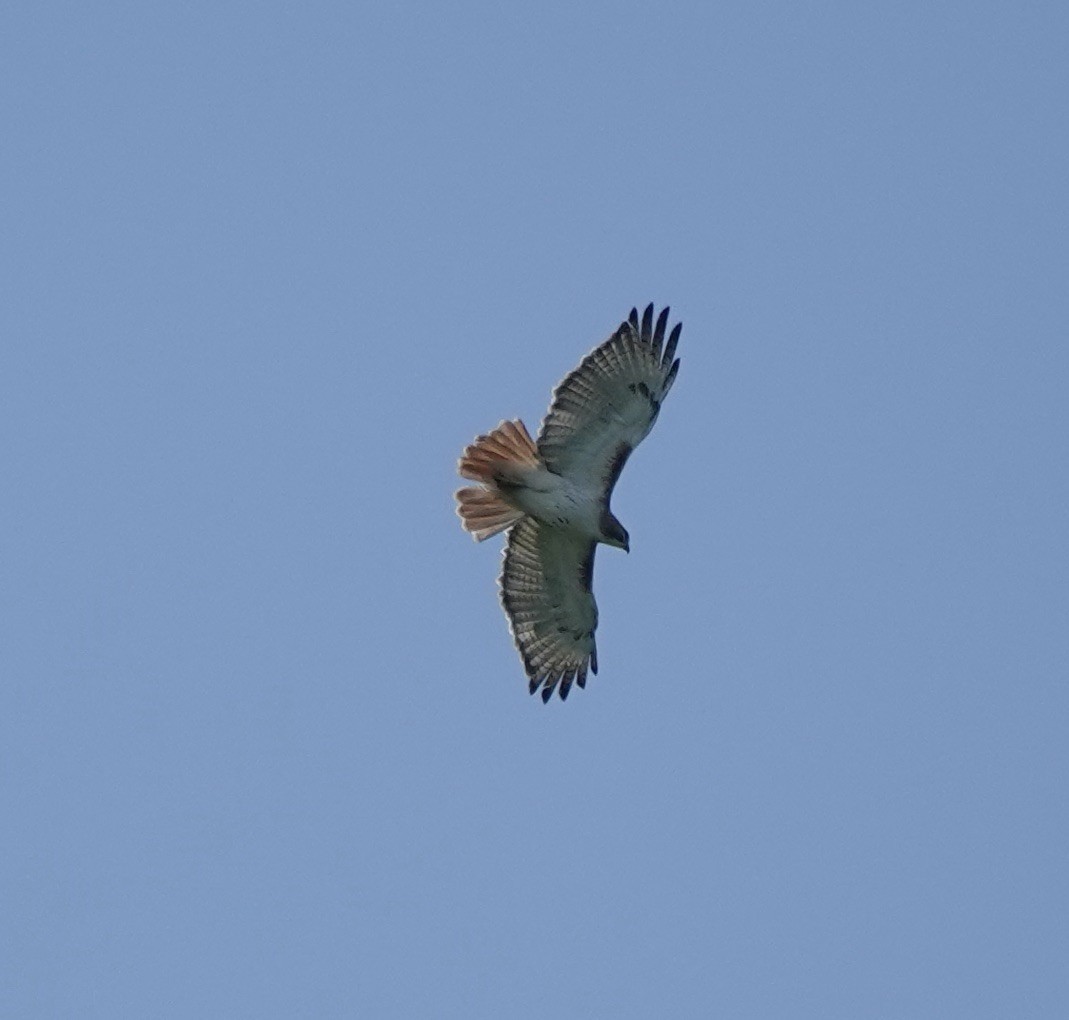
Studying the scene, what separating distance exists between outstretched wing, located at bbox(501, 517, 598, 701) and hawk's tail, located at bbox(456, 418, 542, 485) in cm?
66

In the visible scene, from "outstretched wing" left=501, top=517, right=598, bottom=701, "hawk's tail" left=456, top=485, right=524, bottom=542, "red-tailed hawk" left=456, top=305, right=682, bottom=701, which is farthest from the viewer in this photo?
"outstretched wing" left=501, top=517, right=598, bottom=701

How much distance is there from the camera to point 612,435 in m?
15.9

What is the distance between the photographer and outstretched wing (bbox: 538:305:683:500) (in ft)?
51.9

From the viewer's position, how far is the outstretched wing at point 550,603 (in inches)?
653

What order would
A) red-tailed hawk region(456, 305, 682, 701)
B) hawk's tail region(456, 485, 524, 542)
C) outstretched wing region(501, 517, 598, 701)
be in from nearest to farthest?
red-tailed hawk region(456, 305, 682, 701) < hawk's tail region(456, 485, 524, 542) < outstretched wing region(501, 517, 598, 701)

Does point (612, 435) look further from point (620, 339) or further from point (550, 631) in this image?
point (550, 631)

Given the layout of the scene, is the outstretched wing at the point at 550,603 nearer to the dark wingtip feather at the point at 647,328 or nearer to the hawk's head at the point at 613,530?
the hawk's head at the point at 613,530

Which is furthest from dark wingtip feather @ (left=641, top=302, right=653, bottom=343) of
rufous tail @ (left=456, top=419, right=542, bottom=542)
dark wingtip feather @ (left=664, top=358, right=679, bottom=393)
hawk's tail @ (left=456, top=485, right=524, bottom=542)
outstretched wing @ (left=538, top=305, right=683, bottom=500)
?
hawk's tail @ (left=456, top=485, right=524, bottom=542)

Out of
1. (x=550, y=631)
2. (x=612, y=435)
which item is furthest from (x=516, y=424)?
(x=550, y=631)

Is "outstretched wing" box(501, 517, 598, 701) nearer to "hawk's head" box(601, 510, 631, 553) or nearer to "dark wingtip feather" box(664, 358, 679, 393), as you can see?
"hawk's head" box(601, 510, 631, 553)

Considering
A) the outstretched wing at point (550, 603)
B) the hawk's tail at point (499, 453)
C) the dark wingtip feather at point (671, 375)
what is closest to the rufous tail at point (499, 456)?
the hawk's tail at point (499, 453)

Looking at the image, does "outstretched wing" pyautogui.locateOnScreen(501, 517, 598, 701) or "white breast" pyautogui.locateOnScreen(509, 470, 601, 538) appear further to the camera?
"outstretched wing" pyautogui.locateOnScreen(501, 517, 598, 701)

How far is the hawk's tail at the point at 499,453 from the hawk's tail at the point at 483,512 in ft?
0.72

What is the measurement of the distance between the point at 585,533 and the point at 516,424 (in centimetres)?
93
